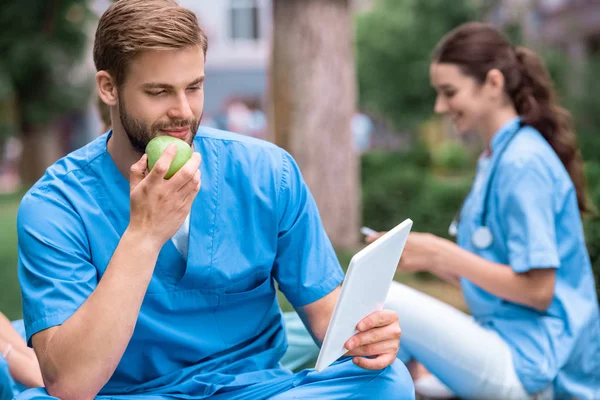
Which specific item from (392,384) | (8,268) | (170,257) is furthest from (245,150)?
(8,268)

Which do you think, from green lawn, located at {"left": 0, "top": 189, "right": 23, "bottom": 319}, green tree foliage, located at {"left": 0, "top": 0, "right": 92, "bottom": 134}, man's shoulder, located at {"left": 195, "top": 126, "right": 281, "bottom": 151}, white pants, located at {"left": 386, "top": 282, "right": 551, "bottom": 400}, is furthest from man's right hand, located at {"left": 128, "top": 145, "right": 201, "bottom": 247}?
green tree foliage, located at {"left": 0, "top": 0, "right": 92, "bottom": 134}

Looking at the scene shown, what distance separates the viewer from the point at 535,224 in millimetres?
2877

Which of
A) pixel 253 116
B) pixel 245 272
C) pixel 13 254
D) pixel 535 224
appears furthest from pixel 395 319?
pixel 253 116

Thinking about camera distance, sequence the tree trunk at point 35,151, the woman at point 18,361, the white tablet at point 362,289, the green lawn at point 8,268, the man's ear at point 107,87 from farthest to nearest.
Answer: the tree trunk at point 35,151
the green lawn at point 8,268
the woman at point 18,361
the man's ear at point 107,87
the white tablet at point 362,289

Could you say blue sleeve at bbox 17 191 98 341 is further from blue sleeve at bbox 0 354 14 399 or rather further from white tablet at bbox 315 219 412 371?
white tablet at bbox 315 219 412 371

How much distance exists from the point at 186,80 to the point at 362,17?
18152 millimetres

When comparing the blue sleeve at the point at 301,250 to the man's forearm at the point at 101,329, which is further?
the blue sleeve at the point at 301,250

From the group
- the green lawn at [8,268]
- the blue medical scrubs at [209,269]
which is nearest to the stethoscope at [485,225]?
the blue medical scrubs at [209,269]

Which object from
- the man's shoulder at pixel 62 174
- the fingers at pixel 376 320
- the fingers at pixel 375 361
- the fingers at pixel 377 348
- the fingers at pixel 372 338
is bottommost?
the fingers at pixel 375 361

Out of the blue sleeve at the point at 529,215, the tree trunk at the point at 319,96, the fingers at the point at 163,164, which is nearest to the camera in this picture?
the fingers at the point at 163,164

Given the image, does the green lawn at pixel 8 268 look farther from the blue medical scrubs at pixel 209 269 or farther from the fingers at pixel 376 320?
the fingers at pixel 376 320

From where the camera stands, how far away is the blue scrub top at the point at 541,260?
291 cm

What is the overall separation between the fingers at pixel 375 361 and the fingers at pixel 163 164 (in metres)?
0.67

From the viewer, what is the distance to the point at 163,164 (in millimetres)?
1951
